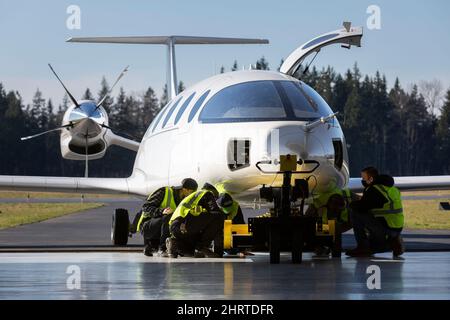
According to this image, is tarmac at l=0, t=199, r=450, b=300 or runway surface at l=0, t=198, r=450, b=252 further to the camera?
runway surface at l=0, t=198, r=450, b=252

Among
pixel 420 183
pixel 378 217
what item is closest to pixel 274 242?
pixel 378 217

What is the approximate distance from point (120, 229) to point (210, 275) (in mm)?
9393

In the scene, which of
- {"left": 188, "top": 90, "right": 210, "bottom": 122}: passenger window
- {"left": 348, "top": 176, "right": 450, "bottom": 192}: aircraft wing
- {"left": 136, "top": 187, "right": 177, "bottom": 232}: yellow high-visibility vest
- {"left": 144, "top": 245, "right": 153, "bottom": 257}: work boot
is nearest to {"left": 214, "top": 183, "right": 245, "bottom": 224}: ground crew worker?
{"left": 136, "top": 187, "right": 177, "bottom": 232}: yellow high-visibility vest

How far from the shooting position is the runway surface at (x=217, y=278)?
38.8ft

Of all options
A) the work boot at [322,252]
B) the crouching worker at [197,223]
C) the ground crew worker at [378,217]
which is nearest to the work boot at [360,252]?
the ground crew worker at [378,217]

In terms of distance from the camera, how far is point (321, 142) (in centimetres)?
1866

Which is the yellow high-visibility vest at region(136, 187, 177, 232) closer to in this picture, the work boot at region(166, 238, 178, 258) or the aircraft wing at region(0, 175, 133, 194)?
the work boot at region(166, 238, 178, 258)

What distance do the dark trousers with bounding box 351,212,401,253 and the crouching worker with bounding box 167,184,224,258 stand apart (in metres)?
2.29

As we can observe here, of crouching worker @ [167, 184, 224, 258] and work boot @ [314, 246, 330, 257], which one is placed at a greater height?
crouching worker @ [167, 184, 224, 258]

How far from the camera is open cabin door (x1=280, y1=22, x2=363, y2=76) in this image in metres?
22.7

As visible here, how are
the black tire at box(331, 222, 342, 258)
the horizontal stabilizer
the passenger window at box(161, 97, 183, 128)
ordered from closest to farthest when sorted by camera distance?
1. the black tire at box(331, 222, 342, 258)
2. the passenger window at box(161, 97, 183, 128)
3. the horizontal stabilizer
